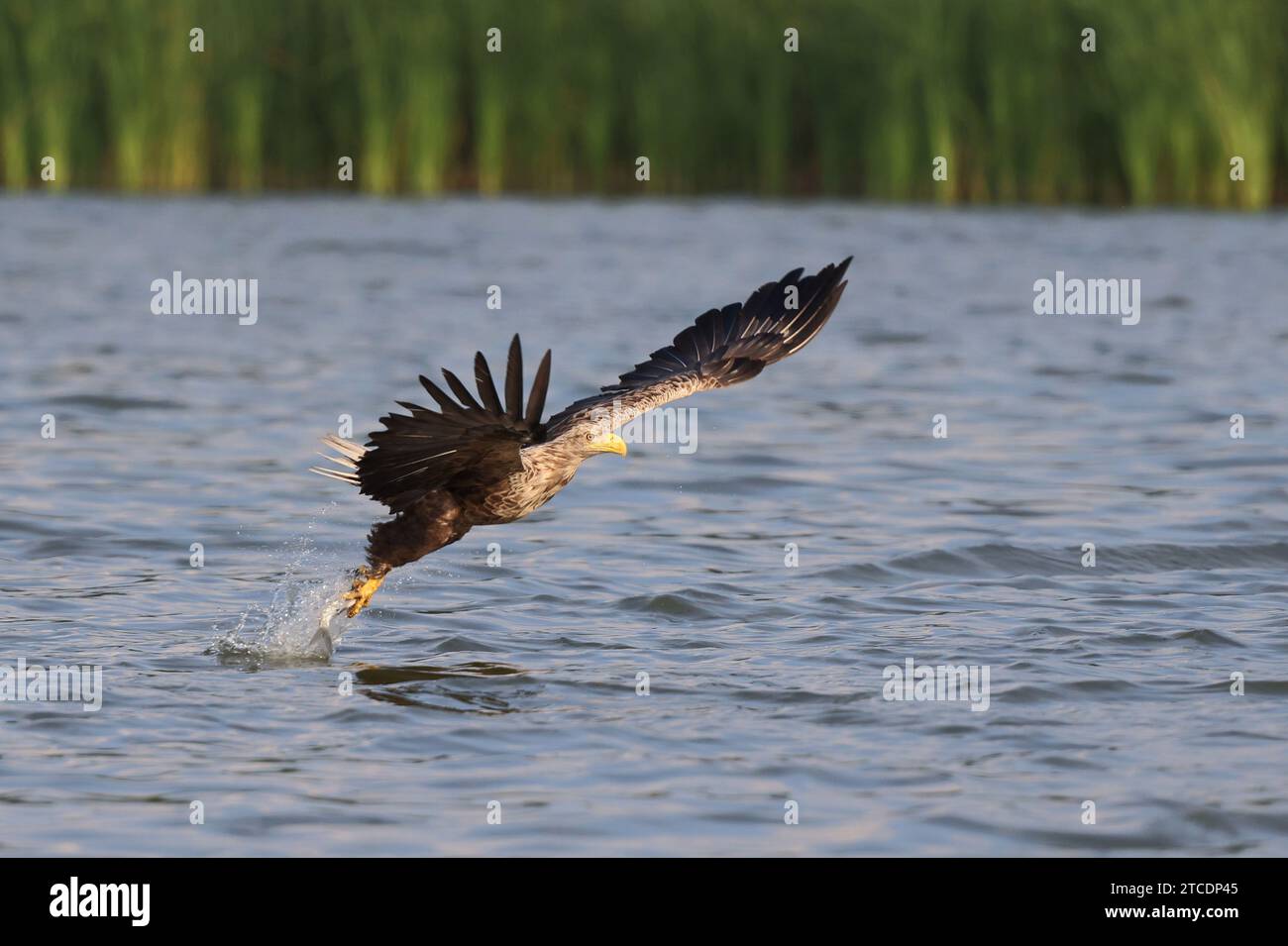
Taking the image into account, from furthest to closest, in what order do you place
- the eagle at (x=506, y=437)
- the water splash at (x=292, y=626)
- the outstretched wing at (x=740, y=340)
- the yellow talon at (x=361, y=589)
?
the outstretched wing at (x=740, y=340) < the yellow talon at (x=361, y=589) < the water splash at (x=292, y=626) < the eagle at (x=506, y=437)

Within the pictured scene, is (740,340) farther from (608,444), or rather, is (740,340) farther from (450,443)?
(450,443)

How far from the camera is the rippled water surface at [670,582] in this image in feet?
18.7

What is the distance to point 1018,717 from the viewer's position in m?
6.66

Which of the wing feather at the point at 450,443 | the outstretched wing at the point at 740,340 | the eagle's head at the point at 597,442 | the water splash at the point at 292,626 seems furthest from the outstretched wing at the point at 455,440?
the outstretched wing at the point at 740,340

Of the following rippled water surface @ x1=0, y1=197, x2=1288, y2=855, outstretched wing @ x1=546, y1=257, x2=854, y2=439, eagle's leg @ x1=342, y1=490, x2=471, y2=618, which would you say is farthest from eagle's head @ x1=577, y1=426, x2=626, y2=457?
rippled water surface @ x1=0, y1=197, x2=1288, y2=855

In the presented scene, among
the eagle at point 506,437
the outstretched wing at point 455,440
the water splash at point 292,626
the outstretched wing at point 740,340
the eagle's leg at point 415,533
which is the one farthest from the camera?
the outstretched wing at point 740,340

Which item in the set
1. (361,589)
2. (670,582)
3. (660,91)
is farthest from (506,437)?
(660,91)

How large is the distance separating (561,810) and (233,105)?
17168 mm

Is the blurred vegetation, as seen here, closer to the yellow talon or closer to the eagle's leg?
the yellow talon

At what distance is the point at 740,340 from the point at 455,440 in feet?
6.87

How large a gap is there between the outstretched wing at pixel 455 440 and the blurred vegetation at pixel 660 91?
49.2 ft

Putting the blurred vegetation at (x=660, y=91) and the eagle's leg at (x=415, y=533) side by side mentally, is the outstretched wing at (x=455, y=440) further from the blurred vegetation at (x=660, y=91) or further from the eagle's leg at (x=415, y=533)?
the blurred vegetation at (x=660, y=91)

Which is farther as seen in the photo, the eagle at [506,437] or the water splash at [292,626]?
the water splash at [292,626]

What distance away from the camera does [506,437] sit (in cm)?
657
